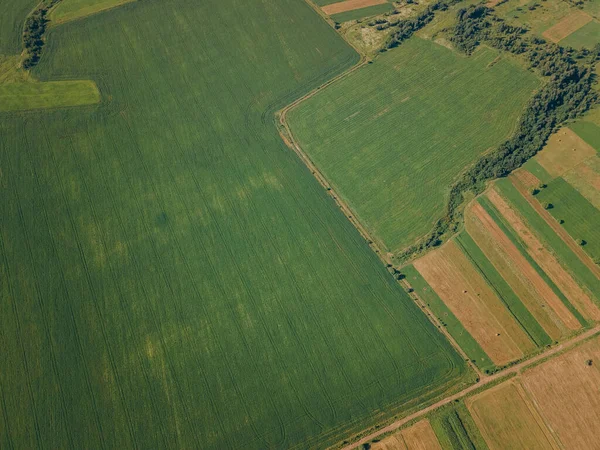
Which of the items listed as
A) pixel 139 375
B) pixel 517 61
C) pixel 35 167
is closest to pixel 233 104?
pixel 35 167

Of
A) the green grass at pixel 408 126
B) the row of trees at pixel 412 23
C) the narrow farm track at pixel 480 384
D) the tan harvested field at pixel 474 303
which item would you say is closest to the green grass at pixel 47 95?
the green grass at pixel 408 126

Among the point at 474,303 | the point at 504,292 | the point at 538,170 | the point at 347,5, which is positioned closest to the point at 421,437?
the point at 474,303

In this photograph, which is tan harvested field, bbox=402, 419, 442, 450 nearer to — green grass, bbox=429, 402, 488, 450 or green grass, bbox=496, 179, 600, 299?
green grass, bbox=429, 402, 488, 450

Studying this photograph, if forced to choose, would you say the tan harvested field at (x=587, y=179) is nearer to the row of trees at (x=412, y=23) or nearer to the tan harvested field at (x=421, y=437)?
the row of trees at (x=412, y=23)

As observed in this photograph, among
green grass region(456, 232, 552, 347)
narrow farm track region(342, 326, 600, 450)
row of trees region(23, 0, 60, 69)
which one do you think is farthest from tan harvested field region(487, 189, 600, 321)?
row of trees region(23, 0, 60, 69)

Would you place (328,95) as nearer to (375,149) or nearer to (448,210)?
(375,149)
